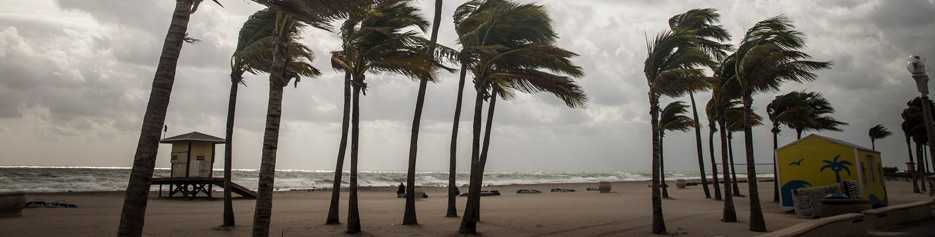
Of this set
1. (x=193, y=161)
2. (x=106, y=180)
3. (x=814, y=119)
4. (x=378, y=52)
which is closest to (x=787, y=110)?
(x=814, y=119)

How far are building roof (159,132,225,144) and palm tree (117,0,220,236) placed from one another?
23177 mm

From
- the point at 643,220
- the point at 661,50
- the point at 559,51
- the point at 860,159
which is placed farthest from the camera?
the point at 860,159

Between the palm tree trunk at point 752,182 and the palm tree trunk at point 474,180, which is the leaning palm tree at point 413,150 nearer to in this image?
the palm tree trunk at point 474,180

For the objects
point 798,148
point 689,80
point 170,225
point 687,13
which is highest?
point 687,13

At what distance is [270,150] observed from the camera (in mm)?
6336

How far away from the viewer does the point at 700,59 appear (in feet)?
44.1

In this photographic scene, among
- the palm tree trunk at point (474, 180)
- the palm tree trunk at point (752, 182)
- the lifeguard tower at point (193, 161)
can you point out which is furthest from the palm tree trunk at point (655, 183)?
the lifeguard tower at point (193, 161)

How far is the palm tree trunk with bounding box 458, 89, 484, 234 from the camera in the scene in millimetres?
12953

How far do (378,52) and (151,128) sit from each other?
765 cm

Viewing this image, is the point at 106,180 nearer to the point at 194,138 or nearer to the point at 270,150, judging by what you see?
the point at 194,138

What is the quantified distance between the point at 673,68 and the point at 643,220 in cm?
541

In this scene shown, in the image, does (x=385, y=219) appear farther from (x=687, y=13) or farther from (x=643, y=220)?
(x=687, y=13)

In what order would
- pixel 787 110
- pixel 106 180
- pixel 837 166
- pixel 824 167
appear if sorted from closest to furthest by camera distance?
pixel 837 166, pixel 824 167, pixel 787 110, pixel 106 180

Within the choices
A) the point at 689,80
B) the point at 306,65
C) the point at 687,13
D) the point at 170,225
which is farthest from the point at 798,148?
the point at 170,225
